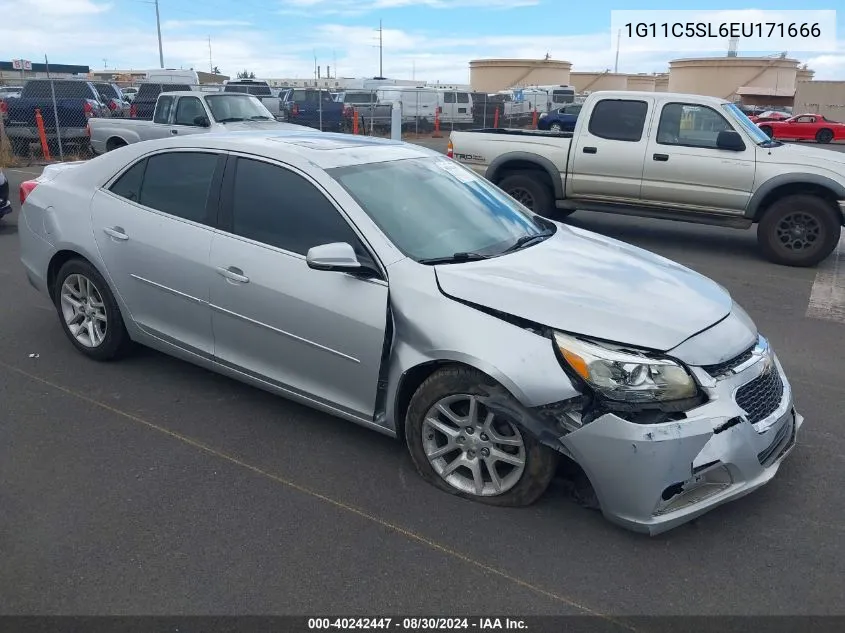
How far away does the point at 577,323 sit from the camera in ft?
10.5

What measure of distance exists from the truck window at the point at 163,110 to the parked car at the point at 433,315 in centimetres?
1030

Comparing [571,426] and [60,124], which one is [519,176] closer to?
[571,426]

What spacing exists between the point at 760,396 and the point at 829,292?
5.10m

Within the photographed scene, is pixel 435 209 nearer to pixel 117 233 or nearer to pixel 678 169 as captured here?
pixel 117 233

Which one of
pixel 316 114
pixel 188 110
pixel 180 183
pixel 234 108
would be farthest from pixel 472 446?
pixel 316 114


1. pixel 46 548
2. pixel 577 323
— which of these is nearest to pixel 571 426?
pixel 577 323

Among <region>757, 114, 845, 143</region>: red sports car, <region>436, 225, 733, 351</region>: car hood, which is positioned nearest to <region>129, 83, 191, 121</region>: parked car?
<region>436, 225, 733, 351</region>: car hood

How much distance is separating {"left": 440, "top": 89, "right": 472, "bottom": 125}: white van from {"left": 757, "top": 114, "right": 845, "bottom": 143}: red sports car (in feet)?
42.2

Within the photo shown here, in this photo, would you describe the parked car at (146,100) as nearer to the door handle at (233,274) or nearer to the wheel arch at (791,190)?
the wheel arch at (791,190)

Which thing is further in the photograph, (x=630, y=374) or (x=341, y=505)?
(x=341, y=505)

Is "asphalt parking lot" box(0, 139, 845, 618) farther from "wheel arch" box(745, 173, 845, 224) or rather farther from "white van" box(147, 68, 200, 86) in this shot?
"white van" box(147, 68, 200, 86)

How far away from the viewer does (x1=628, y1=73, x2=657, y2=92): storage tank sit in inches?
3200

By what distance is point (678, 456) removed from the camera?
9.74 ft

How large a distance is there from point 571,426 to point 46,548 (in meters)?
2.30
